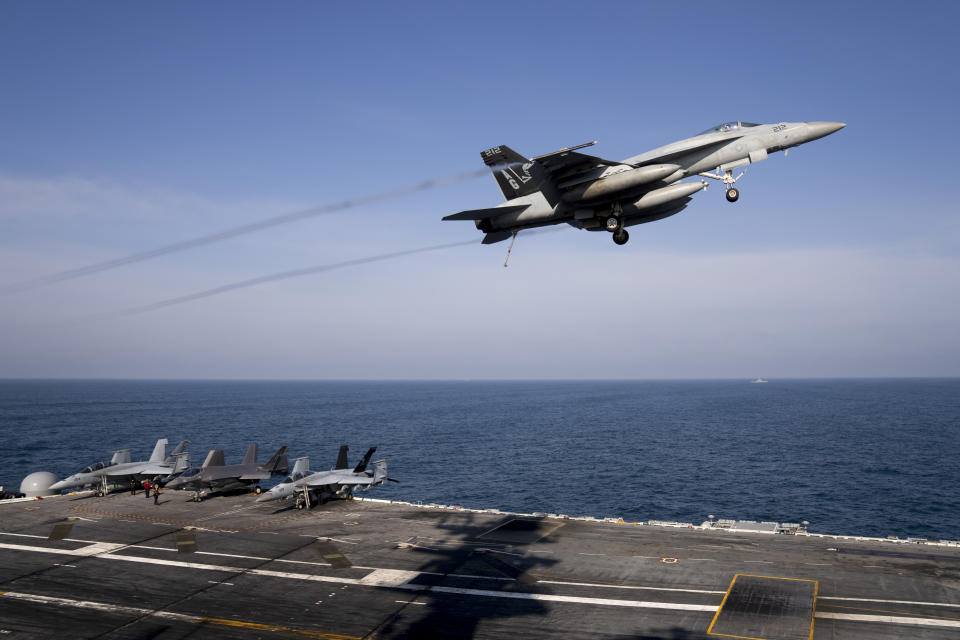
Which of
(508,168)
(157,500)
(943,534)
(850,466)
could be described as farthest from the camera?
(850,466)

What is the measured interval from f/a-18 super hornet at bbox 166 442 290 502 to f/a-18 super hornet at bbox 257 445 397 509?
4814 mm

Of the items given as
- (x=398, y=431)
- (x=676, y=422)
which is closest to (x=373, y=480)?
(x=398, y=431)

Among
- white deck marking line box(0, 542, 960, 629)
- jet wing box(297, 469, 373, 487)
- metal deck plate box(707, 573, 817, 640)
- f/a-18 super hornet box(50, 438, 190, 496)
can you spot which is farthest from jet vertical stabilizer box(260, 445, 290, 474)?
metal deck plate box(707, 573, 817, 640)

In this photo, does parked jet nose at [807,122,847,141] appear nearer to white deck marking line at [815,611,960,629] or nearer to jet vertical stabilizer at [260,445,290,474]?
white deck marking line at [815,611,960,629]

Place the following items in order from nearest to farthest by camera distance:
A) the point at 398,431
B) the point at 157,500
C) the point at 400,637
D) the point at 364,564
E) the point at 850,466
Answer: the point at 400,637
the point at 364,564
the point at 157,500
the point at 850,466
the point at 398,431

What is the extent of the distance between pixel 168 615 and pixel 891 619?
27990 millimetres

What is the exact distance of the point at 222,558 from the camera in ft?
101

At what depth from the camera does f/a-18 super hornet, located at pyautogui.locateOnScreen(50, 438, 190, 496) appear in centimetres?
4738

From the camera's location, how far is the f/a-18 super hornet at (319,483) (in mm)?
42500

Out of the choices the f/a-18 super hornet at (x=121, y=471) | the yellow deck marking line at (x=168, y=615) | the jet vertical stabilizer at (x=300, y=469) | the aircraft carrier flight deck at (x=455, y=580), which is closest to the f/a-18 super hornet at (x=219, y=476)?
the f/a-18 super hornet at (x=121, y=471)

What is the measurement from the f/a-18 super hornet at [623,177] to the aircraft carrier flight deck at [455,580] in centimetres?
1569

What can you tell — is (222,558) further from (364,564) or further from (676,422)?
(676,422)

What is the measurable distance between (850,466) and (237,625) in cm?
8336

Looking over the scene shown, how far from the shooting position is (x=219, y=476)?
45406 millimetres
